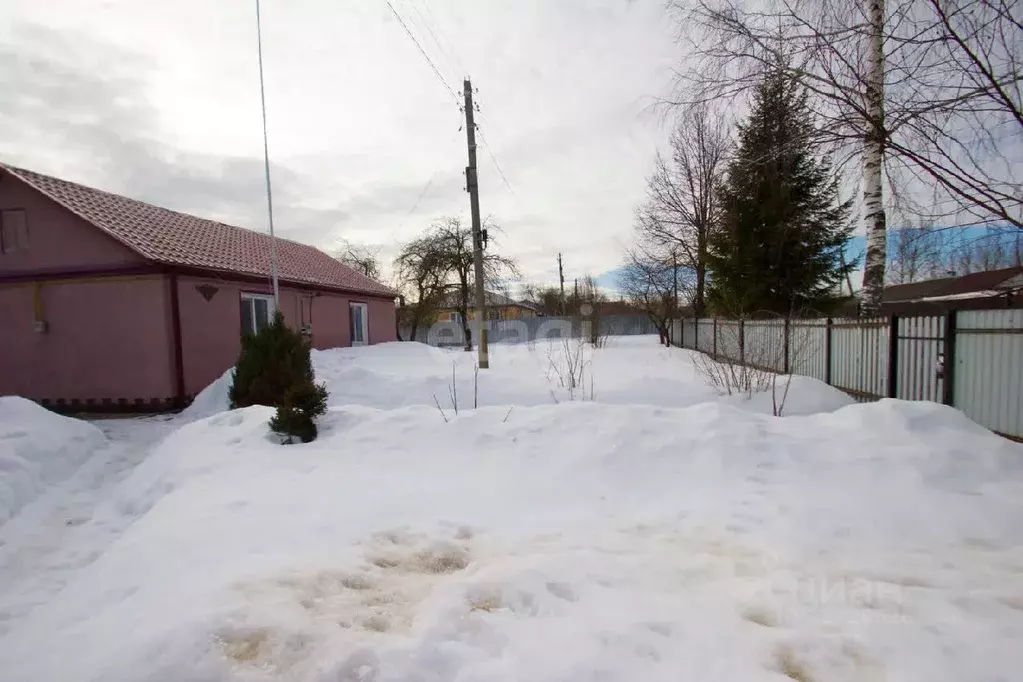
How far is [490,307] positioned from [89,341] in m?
20.5

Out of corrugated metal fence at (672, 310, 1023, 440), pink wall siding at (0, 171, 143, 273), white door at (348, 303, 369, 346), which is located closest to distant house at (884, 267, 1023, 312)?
corrugated metal fence at (672, 310, 1023, 440)

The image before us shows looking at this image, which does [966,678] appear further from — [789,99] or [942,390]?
[942,390]

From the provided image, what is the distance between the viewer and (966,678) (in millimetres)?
1814

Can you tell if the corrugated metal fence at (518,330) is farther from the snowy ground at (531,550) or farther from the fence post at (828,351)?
the snowy ground at (531,550)

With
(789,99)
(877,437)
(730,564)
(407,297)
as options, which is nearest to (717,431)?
(877,437)

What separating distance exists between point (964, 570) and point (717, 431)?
1963 millimetres

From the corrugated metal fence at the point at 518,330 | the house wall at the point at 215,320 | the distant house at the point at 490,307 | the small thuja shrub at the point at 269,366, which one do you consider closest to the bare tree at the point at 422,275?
the distant house at the point at 490,307

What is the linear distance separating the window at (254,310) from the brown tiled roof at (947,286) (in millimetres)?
23077

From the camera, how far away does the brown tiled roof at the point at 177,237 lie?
959 centimetres

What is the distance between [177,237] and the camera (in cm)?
1142

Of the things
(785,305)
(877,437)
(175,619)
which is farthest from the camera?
(785,305)

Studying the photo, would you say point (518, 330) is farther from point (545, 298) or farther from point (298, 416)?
point (298, 416)

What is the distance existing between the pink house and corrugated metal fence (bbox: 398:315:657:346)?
19.6m

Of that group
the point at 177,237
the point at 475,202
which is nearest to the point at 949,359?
the point at 475,202
